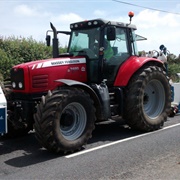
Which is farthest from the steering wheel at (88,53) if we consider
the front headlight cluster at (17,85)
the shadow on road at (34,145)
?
the shadow on road at (34,145)

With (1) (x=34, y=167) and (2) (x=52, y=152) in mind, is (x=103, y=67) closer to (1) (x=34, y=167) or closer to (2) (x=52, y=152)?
(2) (x=52, y=152)

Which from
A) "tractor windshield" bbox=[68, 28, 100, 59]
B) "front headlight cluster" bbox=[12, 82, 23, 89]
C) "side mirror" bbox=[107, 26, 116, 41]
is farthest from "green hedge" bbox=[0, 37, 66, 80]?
"side mirror" bbox=[107, 26, 116, 41]

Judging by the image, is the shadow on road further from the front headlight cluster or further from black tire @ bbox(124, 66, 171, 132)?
the front headlight cluster

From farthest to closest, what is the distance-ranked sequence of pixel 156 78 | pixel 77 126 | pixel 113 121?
pixel 113 121 < pixel 156 78 < pixel 77 126

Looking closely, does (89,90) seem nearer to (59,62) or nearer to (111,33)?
(59,62)

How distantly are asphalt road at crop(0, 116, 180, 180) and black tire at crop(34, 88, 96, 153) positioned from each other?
0.23 metres

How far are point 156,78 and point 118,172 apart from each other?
323cm

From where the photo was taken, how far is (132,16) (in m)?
6.97

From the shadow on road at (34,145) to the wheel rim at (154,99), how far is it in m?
0.72

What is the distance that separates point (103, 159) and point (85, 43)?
2.80 metres

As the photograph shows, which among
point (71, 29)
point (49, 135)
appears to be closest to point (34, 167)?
point (49, 135)

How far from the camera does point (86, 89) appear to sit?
564cm

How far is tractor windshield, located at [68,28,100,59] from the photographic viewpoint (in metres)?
6.37

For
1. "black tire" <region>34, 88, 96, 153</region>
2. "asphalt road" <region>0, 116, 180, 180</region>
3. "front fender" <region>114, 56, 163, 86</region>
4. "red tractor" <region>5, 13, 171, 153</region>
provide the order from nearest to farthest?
1. "asphalt road" <region>0, 116, 180, 180</region>
2. "black tire" <region>34, 88, 96, 153</region>
3. "red tractor" <region>5, 13, 171, 153</region>
4. "front fender" <region>114, 56, 163, 86</region>
